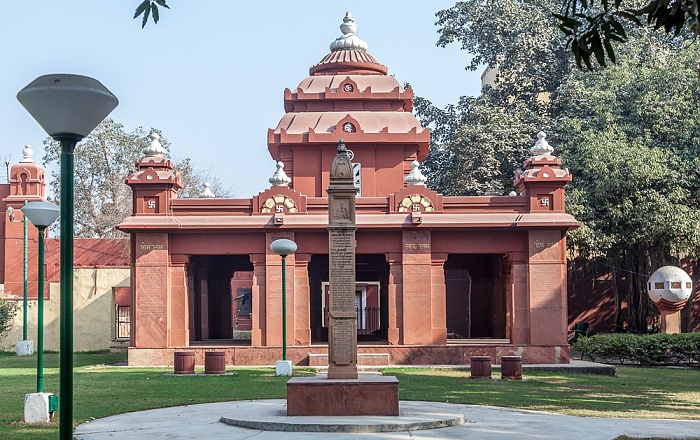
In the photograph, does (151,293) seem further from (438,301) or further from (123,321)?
(123,321)

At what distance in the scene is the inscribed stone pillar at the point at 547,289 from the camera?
2553cm

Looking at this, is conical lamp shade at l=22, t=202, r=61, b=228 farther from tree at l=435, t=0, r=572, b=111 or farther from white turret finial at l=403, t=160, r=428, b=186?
tree at l=435, t=0, r=572, b=111

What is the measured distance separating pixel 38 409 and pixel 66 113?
26.3ft

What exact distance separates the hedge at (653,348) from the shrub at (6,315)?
62.5 ft

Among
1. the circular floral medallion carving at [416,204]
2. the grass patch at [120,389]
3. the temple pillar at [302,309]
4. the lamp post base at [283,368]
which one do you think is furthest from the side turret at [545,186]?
the lamp post base at [283,368]

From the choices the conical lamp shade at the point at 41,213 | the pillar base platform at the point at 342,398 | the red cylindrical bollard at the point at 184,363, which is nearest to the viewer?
the pillar base platform at the point at 342,398

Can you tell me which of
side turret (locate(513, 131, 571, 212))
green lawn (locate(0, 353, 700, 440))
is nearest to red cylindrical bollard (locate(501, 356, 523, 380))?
green lawn (locate(0, 353, 700, 440))

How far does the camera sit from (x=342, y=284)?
552 inches

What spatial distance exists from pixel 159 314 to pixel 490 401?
39.0 ft

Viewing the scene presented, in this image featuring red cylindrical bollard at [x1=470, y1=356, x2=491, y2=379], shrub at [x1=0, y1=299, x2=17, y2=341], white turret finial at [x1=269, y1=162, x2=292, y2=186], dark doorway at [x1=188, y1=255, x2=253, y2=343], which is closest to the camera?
red cylindrical bollard at [x1=470, y1=356, x2=491, y2=379]

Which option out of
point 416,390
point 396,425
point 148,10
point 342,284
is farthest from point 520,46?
point 148,10

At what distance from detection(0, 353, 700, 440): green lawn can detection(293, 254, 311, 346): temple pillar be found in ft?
5.76

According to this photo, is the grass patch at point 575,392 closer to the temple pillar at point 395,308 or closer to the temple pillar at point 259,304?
the temple pillar at point 395,308

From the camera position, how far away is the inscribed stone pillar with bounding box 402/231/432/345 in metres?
25.9
